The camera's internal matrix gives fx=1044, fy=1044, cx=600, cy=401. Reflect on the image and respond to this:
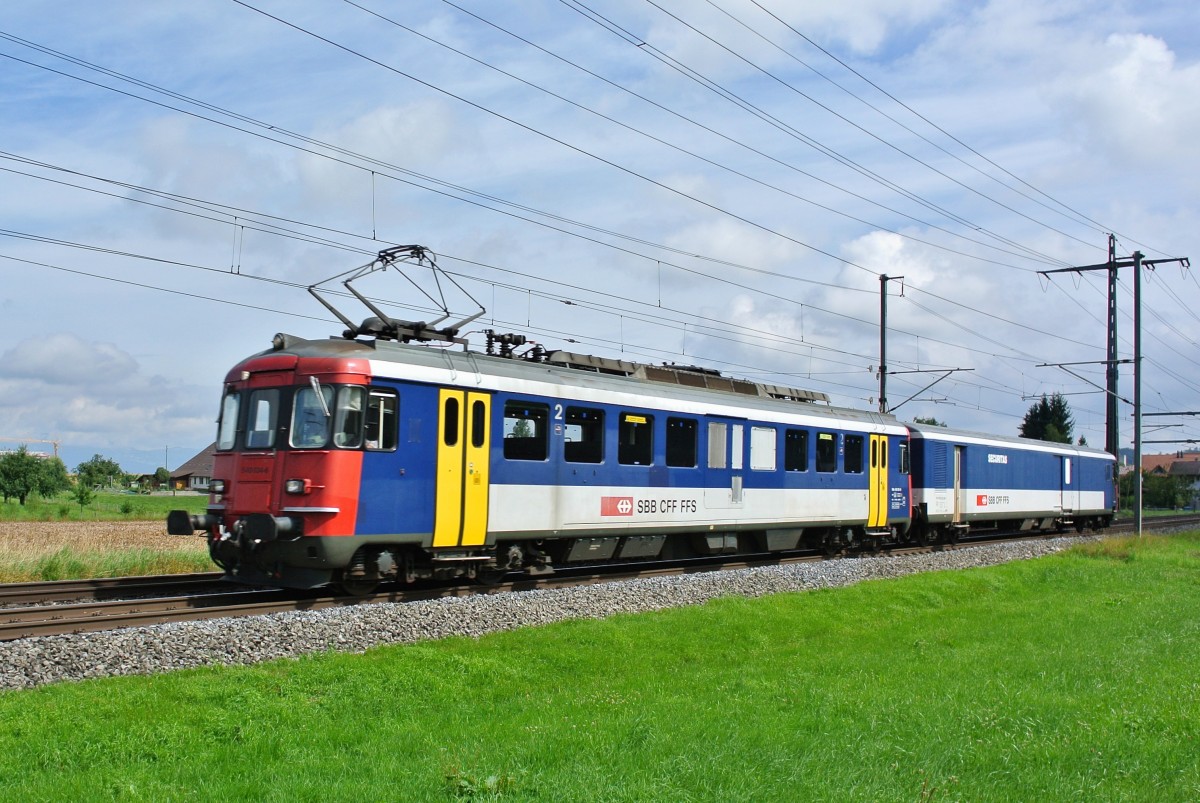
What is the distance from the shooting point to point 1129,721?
7848 mm

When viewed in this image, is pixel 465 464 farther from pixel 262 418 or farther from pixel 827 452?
pixel 827 452

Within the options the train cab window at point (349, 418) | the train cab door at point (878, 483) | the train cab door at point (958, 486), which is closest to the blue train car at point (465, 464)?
the train cab window at point (349, 418)

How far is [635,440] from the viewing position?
17766 mm

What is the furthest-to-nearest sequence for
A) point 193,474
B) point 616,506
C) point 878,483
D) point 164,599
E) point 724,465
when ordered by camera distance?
point 193,474 → point 878,483 → point 724,465 → point 616,506 → point 164,599

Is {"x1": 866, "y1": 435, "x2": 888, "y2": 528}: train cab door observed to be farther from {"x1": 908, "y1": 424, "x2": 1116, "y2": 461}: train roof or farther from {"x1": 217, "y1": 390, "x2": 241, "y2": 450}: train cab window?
{"x1": 217, "y1": 390, "x2": 241, "y2": 450}: train cab window

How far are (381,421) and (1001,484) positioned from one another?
2443 centimetres

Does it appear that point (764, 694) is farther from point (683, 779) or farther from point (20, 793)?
point (20, 793)

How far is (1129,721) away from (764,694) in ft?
8.98

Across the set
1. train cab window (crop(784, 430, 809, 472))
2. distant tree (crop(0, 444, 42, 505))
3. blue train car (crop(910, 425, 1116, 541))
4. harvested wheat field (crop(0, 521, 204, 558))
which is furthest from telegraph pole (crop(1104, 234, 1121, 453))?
distant tree (crop(0, 444, 42, 505))

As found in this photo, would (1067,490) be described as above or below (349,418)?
below

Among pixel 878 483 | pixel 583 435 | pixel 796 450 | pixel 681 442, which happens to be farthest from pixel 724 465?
pixel 878 483

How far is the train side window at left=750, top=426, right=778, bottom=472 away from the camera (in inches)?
812

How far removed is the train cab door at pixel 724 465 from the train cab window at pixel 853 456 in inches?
173

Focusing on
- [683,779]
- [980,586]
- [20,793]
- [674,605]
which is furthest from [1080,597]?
[20,793]
